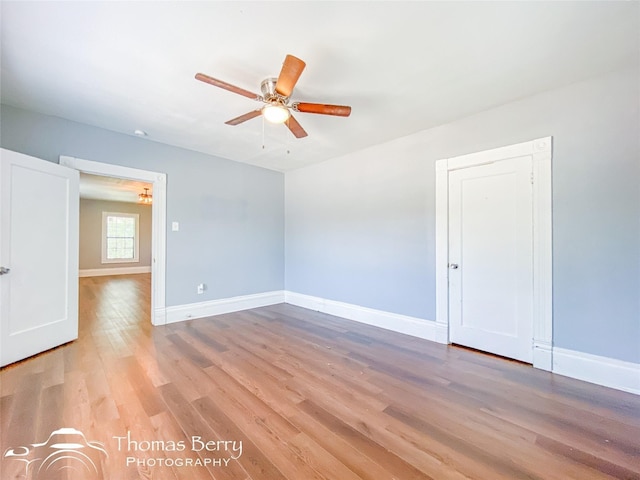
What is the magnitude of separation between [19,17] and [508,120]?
13.1 ft

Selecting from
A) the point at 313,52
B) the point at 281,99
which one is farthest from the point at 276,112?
the point at 313,52

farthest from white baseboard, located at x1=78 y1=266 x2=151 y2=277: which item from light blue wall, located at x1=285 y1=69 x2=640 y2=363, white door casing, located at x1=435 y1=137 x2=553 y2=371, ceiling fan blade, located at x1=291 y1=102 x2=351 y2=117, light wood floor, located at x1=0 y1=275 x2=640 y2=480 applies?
white door casing, located at x1=435 y1=137 x2=553 y2=371

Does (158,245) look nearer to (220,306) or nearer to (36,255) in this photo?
(36,255)

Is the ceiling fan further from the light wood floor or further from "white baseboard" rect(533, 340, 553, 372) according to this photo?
"white baseboard" rect(533, 340, 553, 372)

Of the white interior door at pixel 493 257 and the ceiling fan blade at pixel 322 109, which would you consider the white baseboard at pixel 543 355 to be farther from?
the ceiling fan blade at pixel 322 109

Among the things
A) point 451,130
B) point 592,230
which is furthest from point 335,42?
point 592,230

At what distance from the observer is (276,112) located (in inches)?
87.5

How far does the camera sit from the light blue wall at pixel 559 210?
2.17 metres

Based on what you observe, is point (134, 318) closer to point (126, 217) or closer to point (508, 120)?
point (508, 120)

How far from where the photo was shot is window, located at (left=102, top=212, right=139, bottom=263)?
911 cm

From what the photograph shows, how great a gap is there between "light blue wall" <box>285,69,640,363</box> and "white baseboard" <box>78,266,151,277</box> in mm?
8756

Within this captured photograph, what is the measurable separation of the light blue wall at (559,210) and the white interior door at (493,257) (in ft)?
0.73

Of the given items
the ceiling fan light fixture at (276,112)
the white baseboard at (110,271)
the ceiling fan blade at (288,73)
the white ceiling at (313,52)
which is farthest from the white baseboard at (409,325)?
the white baseboard at (110,271)

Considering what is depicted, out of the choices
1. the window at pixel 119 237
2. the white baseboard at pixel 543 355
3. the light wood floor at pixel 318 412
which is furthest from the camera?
the window at pixel 119 237
